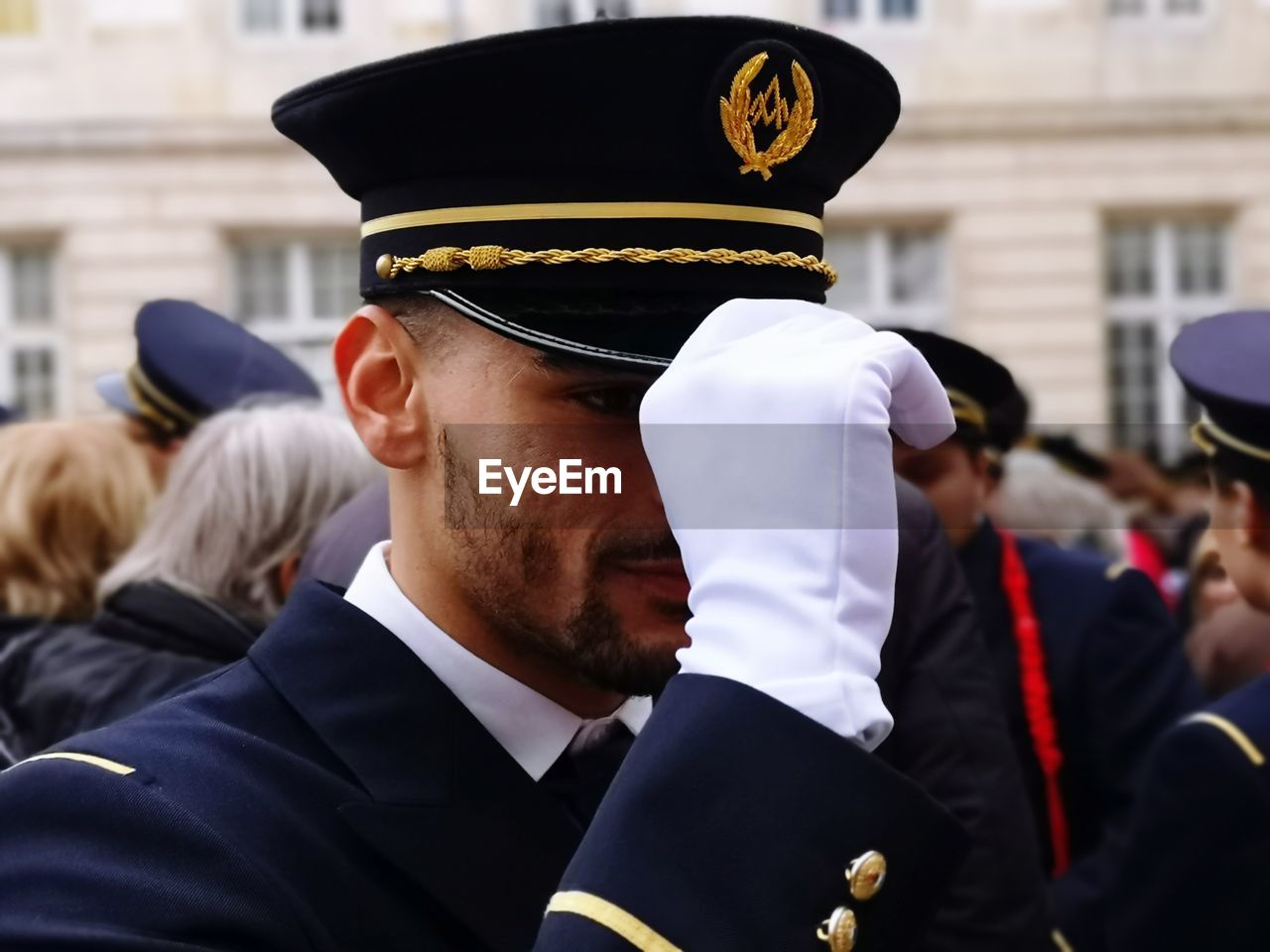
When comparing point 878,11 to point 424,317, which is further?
point 878,11

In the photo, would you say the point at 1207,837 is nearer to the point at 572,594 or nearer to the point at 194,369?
the point at 572,594

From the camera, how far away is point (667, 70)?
1451mm

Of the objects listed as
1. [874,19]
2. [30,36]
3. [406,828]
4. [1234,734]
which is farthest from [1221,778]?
[30,36]

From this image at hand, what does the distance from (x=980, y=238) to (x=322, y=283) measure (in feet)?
17.4

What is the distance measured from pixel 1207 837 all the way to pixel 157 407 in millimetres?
2131

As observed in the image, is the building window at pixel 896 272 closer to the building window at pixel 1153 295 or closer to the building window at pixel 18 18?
the building window at pixel 1153 295

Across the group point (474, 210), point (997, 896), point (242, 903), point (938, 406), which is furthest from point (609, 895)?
point (997, 896)

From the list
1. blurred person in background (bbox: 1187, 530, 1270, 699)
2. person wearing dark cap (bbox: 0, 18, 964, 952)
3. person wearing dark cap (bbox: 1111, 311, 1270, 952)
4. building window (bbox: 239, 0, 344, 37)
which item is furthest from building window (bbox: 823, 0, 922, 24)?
person wearing dark cap (bbox: 0, 18, 964, 952)

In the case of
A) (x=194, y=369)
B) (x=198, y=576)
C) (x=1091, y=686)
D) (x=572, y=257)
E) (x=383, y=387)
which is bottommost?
(x=1091, y=686)

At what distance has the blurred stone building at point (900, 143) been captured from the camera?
45.9 ft

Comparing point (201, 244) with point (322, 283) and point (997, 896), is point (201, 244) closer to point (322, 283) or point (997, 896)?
point (322, 283)

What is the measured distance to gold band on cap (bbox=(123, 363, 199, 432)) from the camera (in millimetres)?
3424

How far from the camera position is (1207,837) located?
2.24 meters

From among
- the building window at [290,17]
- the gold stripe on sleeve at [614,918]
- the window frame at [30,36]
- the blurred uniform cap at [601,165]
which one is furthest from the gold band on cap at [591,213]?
the window frame at [30,36]
